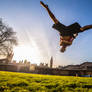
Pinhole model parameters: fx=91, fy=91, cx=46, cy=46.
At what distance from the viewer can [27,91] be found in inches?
181

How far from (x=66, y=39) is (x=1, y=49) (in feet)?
99.9

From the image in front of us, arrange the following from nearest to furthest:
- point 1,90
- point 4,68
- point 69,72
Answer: point 1,90 → point 69,72 → point 4,68

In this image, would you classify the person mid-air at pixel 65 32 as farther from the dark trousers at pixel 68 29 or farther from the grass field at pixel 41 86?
the grass field at pixel 41 86

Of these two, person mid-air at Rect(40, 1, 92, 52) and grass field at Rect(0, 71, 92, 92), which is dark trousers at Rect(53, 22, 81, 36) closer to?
person mid-air at Rect(40, 1, 92, 52)

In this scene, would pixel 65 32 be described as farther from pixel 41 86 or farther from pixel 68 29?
pixel 41 86

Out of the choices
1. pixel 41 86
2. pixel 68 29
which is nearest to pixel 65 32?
pixel 68 29

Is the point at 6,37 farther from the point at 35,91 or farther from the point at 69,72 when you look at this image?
the point at 35,91

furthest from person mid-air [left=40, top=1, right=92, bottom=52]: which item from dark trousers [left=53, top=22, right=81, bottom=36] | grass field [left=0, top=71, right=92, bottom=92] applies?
grass field [left=0, top=71, right=92, bottom=92]

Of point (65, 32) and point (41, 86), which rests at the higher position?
point (65, 32)

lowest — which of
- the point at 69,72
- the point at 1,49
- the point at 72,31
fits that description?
the point at 69,72

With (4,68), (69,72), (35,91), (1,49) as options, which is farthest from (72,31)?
(4,68)

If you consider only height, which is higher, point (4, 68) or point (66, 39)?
point (66, 39)

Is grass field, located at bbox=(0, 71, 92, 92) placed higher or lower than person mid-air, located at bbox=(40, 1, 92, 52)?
lower

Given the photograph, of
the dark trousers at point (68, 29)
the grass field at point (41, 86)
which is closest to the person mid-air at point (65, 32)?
the dark trousers at point (68, 29)
